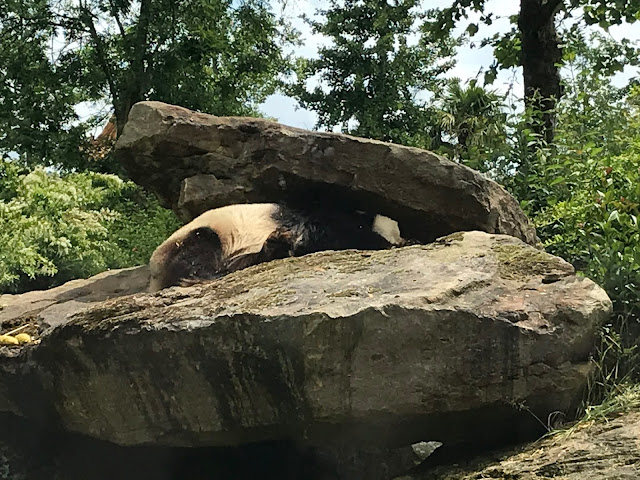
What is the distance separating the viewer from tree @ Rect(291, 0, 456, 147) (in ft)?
63.9

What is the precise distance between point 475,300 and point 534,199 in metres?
3.23

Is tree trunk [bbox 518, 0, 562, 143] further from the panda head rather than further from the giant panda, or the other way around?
the panda head

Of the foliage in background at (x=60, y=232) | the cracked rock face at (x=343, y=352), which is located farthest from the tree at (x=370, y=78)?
the cracked rock face at (x=343, y=352)

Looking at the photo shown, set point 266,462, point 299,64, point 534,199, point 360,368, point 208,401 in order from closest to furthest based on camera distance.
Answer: point 360,368
point 208,401
point 266,462
point 534,199
point 299,64

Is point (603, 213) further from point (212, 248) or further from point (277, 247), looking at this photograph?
point (212, 248)

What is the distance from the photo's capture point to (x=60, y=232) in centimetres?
749

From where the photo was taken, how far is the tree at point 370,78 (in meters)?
19.5

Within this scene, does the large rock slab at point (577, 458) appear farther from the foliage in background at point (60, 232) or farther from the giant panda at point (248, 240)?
the foliage in background at point (60, 232)

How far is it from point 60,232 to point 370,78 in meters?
13.5

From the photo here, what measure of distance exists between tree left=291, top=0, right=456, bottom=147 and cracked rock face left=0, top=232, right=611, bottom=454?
52.9 ft

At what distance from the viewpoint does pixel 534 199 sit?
595 cm

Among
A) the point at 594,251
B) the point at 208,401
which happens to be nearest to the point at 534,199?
the point at 594,251

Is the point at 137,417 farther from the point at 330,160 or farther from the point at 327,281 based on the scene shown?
the point at 330,160

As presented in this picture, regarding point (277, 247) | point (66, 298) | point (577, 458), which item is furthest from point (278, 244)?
point (577, 458)
